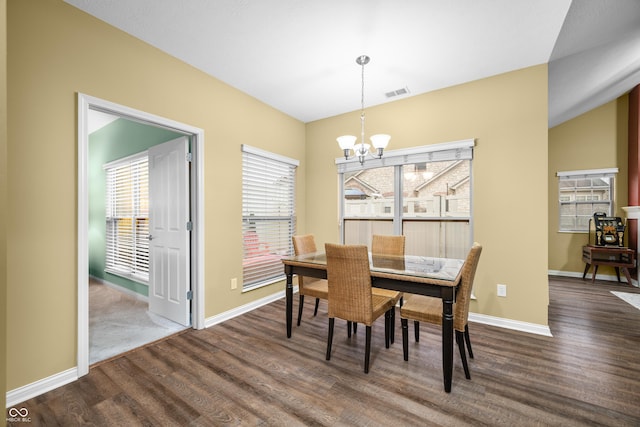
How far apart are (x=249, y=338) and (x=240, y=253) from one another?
1.07 m

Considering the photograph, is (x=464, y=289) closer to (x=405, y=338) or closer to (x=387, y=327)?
(x=405, y=338)

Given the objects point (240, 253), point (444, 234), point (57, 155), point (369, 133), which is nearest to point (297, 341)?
point (240, 253)

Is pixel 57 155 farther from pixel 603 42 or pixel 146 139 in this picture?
pixel 603 42

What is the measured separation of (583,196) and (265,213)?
6140mm

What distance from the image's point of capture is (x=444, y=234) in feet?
10.9

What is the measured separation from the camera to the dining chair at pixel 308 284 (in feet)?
8.84

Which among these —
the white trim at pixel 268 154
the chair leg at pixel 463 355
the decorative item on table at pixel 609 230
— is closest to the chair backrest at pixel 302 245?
the white trim at pixel 268 154

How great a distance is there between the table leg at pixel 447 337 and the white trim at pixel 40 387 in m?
2.69

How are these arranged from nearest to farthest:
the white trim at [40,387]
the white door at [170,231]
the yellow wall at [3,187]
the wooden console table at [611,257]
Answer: the yellow wall at [3,187] < the white trim at [40,387] < the white door at [170,231] < the wooden console table at [611,257]

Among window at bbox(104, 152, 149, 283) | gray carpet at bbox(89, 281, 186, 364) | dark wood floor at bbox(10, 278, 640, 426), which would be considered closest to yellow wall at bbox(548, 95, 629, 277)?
dark wood floor at bbox(10, 278, 640, 426)

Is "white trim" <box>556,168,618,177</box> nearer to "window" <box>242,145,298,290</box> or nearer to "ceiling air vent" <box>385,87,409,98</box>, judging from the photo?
"ceiling air vent" <box>385,87,409,98</box>

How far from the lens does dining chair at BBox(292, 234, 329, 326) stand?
8.84ft

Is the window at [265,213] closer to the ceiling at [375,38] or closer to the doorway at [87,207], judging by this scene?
the doorway at [87,207]

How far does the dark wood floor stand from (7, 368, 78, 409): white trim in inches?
2.4
